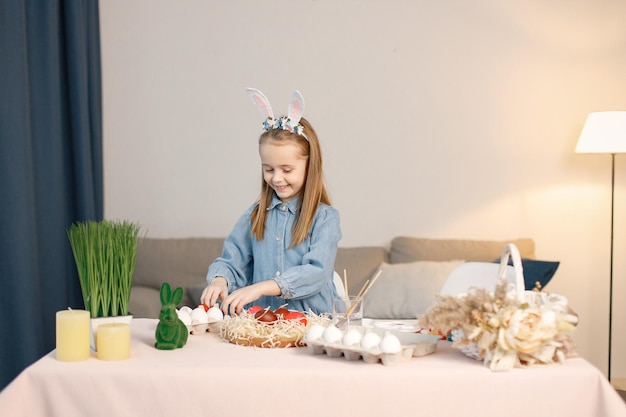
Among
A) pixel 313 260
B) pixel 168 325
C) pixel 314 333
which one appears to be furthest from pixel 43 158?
pixel 314 333

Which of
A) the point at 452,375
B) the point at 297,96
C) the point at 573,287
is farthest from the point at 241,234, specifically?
the point at 573,287

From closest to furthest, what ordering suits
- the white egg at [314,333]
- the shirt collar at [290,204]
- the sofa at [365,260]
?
the white egg at [314,333] → the shirt collar at [290,204] → the sofa at [365,260]

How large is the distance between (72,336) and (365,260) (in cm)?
267

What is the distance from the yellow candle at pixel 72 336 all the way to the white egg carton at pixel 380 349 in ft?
1.55

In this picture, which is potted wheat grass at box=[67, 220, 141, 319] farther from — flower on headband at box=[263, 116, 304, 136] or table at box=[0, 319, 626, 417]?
flower on headband at box=[263, 116, 304, 136]

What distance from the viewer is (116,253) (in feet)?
5.64

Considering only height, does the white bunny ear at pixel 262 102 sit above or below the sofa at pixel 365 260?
above

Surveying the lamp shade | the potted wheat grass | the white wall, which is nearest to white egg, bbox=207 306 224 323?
the potted wheat grass

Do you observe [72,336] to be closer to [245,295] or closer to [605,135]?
[245,295]

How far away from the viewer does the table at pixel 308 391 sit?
1497mm

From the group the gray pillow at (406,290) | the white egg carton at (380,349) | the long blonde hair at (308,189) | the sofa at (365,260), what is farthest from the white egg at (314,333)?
the sofa at (365,260)

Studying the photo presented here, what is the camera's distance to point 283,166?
7.13ft

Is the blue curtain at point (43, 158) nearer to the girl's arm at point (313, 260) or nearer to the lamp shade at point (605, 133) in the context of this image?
the girl's arm at point (313, 260)

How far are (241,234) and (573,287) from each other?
266cm
